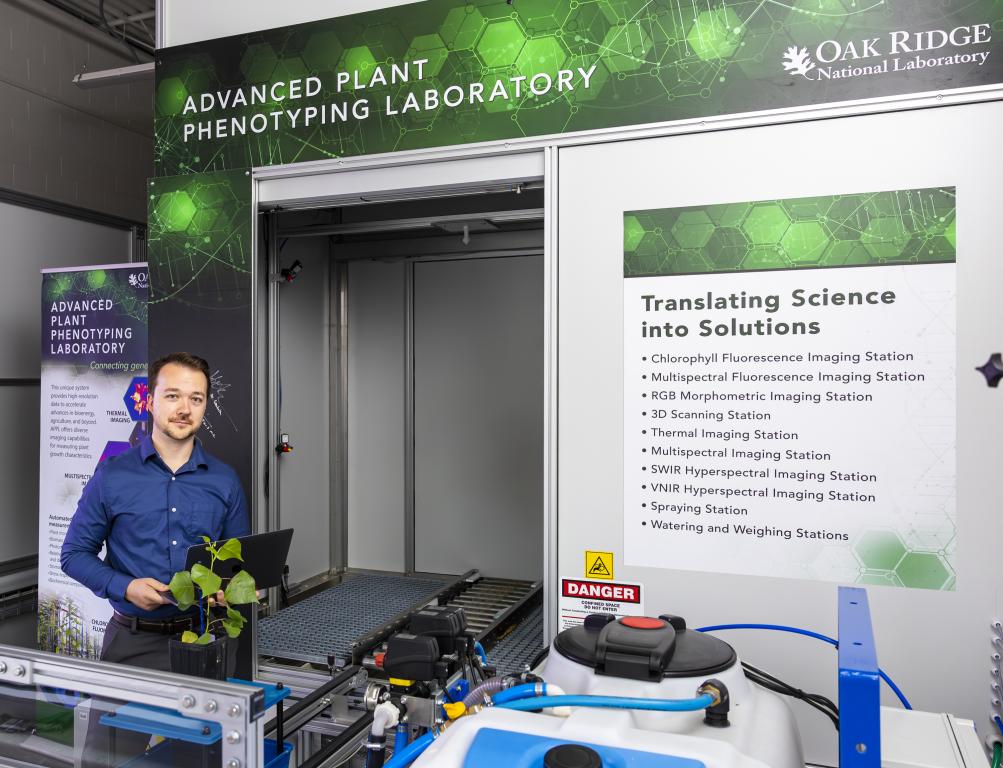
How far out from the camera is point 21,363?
381cm

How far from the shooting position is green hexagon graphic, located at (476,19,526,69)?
210 centimetres

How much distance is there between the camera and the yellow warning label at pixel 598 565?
78.4 inches

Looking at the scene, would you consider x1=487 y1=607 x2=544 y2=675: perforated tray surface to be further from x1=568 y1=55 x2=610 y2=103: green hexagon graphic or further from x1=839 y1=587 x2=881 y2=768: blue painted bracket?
x1=568 y1=55 x2=610 y2=103: green hexagon graphic

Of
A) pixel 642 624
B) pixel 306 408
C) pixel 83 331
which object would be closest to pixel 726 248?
pixel 642 624

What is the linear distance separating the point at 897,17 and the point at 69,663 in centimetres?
218

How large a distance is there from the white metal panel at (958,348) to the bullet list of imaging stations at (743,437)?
4.3 inches

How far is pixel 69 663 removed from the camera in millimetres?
961

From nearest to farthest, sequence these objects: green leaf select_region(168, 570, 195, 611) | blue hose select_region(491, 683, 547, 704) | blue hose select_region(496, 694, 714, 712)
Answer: blue hose select_region(496, 694, 714, 712), blue hose select_region(491, 683, 547, 704), green leaf select_region(168, 570, 195, 611)

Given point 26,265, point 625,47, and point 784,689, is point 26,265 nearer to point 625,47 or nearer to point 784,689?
point 625,47

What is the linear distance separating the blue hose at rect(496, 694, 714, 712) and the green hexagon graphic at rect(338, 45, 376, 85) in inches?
78.5

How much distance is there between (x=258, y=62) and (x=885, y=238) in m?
2.06

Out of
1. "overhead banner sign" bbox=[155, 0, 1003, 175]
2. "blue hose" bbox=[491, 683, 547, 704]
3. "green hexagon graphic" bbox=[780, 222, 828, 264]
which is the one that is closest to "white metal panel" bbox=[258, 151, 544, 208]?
"overhead banner sign" bbox=[155, 0, 1003, 175]

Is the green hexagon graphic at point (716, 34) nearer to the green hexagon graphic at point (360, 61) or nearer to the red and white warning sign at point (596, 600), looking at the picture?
the green hexagon graphic at point (360, 61)

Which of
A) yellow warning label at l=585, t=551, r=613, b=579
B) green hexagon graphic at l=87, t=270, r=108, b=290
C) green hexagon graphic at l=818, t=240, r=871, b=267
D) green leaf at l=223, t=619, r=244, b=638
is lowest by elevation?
green leaf at l=223, t=619, r=244, b=638
